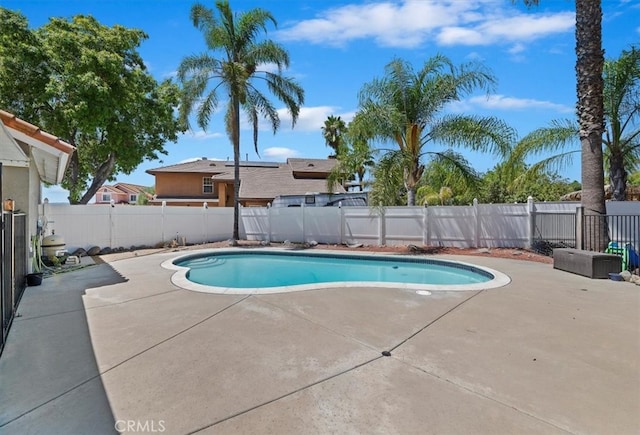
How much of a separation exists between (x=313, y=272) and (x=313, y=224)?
577cm

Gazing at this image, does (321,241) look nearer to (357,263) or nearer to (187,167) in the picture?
(357,263)

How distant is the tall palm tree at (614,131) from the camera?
39.2 feet

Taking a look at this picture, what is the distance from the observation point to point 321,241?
16375mm

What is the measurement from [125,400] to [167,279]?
17.9 feet

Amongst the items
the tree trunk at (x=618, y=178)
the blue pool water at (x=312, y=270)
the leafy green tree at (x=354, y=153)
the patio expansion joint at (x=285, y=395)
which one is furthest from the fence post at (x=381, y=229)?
the patio expansion joint at (x=285, y=395)

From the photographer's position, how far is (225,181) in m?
25.8

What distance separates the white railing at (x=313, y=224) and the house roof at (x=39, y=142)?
3.00 metres

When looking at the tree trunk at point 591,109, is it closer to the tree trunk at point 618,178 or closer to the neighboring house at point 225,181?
the tree trunk at point 618,178

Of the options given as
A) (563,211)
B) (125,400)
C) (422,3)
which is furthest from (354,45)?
(125,400)

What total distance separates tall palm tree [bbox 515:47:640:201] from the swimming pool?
6.33 m

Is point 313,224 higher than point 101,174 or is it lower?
lower

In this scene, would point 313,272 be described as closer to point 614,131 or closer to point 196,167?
point 614,131

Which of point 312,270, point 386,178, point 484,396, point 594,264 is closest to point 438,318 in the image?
point 484,396

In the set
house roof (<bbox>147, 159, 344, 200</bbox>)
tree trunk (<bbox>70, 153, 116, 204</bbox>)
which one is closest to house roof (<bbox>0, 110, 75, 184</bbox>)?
tree trunk (<bbox>70, 153, 116, 204</bbox>)
